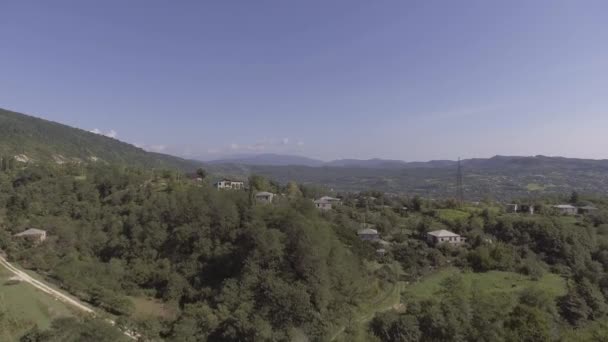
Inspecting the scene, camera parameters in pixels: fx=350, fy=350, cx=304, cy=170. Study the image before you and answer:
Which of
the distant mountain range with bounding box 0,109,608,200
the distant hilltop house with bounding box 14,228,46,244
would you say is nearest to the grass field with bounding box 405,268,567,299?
the distant hilltop house with bounding box 14,228,46,244

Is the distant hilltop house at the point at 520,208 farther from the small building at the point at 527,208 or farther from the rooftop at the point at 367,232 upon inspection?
the rooftop at the point at 367,232

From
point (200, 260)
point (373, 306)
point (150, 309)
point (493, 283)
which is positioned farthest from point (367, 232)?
point (150, 309)

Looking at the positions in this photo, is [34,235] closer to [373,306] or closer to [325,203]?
[373,306]

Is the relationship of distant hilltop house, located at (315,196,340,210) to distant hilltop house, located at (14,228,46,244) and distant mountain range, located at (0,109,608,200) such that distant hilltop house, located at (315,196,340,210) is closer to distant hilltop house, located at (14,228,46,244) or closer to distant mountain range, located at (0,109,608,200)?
distant hilltop house, located at (14,228,46,244)

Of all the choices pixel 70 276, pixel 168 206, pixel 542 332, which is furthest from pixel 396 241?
pixel 70 276

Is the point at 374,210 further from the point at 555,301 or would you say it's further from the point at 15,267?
the point at 15,267

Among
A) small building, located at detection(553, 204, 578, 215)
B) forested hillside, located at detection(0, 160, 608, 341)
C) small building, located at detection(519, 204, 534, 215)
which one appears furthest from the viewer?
small building, located at detection(553, 204, 578, 215)

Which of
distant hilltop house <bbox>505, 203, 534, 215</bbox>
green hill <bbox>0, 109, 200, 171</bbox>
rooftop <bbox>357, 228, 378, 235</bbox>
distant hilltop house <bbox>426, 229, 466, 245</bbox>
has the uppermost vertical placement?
green hill <bbox>0, 109, 200, 171</bbox>
